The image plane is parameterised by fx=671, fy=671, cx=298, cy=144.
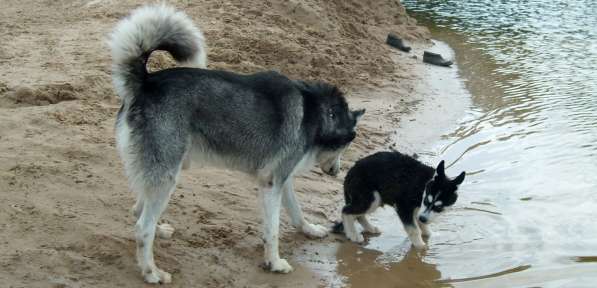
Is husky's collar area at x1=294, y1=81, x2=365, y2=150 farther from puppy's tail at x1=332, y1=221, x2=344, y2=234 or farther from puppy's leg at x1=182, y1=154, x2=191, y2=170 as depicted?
puppy's leg at x1=182, y1=154, x2=191, y2=170

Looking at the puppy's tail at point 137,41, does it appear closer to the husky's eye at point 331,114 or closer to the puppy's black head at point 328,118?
the puppy's black head at point 328,118

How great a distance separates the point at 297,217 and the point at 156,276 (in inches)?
69.6

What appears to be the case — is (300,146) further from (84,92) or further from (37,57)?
(37,57)

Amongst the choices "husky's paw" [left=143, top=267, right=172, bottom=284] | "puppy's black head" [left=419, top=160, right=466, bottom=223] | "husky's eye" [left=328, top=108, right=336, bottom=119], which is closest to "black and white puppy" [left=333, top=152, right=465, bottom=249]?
"puppy's black head" [left=419, top=160, right=466, bottom=223]

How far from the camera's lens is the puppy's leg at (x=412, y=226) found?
6.48m

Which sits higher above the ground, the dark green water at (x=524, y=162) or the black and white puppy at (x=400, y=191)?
the black and white puppy at (x=400, y=191)

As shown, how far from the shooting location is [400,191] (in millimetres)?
6465

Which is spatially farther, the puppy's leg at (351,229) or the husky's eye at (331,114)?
the puppy's leg at (351,229)

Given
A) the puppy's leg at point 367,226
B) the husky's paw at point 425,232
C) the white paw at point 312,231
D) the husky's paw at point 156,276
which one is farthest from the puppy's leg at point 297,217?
the husky's paw at point 156,276

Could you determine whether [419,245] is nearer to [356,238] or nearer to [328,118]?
[356,238]

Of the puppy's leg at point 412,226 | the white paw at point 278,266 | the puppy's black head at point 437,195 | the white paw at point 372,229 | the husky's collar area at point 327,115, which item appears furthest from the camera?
the white paw at point 372,229

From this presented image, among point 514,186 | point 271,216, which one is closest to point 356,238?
point 271,216

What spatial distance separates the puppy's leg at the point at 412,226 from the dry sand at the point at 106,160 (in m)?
0.74

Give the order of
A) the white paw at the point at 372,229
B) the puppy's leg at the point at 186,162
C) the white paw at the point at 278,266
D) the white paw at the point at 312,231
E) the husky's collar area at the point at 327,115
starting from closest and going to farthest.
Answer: the puppy's leg at the point at 186,162
the white paw at the point at 278,266
the husky's collar area at the point at 327,115
the white paw at the point at 312,231
the white paw at the point at 372,229
